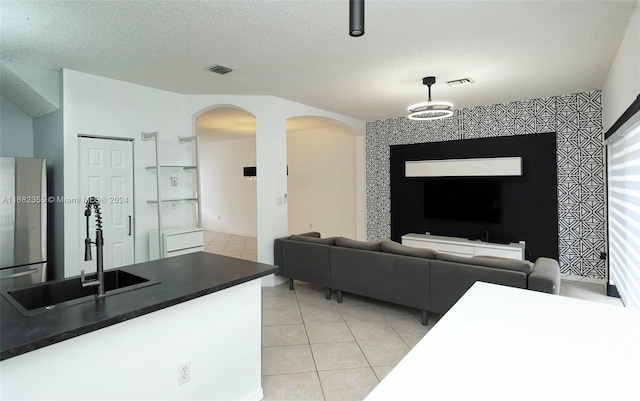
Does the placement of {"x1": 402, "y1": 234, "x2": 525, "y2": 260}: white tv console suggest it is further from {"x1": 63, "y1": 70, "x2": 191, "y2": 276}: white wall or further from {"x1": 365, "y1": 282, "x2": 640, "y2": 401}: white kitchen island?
{"x1": 365, "y1": 282, "x2": 640, "y2": 401}: white kitchen island

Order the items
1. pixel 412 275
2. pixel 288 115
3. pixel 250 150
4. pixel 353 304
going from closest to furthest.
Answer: pixel 412 275
pixel 353 304
pixel 288 115
pixel 250 150

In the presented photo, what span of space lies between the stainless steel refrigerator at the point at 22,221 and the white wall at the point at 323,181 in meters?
5.14

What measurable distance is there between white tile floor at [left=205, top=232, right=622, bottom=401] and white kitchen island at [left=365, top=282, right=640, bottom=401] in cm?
145

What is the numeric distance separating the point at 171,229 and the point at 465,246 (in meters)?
4.34

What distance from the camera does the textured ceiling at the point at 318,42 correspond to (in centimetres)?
241

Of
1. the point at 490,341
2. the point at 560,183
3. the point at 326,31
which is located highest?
the point at 326,31

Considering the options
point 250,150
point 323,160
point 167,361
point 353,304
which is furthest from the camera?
point 250,150

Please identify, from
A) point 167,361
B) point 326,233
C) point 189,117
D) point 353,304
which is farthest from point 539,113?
point 167,361

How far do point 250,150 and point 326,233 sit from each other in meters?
2.91

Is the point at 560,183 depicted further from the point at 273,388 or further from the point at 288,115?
the point at 273,388

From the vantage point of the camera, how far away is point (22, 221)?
3314 mm

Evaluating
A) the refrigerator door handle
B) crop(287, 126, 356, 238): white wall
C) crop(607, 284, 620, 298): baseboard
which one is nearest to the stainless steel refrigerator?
the refrigerator door handle

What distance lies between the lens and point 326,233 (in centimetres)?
781

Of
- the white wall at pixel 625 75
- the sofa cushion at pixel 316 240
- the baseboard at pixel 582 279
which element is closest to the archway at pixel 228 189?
the sofa cushion at pixel 316 240
